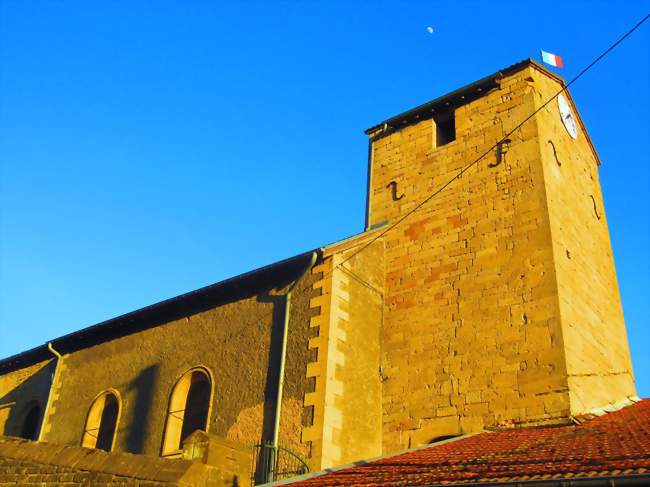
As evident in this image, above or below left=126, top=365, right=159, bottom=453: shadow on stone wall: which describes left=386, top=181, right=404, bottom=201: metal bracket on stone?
above

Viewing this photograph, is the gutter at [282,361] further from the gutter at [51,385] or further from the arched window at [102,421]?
the gutter at [51,385]

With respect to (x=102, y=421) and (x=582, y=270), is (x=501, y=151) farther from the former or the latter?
(x=102, y=421)

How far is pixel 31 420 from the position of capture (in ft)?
50.4

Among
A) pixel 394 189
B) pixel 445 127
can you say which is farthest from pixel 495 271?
pixel 445 127

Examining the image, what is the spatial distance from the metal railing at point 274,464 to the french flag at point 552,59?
8.25 m

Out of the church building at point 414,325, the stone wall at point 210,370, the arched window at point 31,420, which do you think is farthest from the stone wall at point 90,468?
the arched window at point 31,420

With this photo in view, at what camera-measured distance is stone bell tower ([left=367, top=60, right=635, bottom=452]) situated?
9.96 m

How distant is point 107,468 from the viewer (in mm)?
7605

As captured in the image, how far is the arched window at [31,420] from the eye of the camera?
15109mm

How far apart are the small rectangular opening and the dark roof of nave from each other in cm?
402

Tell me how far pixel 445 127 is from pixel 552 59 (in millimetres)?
2283

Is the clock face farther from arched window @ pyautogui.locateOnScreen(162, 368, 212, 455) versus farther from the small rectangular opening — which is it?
arched window @ pyautogui.locateOnScreen(162, 368, 212, 455)

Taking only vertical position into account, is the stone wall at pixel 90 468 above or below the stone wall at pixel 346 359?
below

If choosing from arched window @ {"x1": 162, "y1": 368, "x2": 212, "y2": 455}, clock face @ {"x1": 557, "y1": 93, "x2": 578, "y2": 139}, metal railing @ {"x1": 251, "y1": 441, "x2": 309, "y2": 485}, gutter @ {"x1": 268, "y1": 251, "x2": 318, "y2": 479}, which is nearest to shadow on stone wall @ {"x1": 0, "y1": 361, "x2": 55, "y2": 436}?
arched window @ {"x1": 162, "y1": 368, "x2": 212, "y2": 455}
